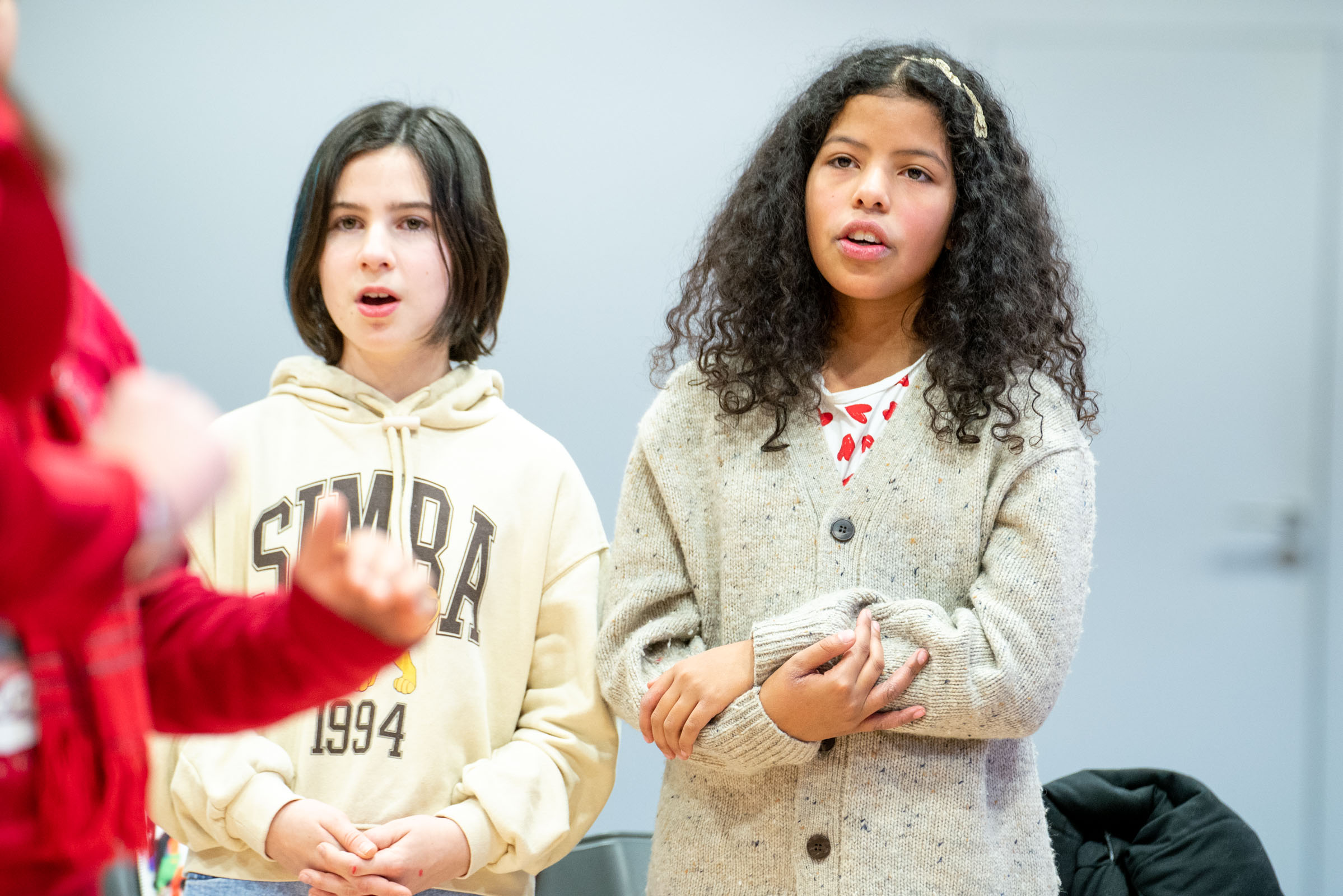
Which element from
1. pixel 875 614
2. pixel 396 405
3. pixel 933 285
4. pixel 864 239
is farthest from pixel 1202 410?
pixel 396 405

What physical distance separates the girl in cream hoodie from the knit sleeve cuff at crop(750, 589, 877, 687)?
0.87 ft

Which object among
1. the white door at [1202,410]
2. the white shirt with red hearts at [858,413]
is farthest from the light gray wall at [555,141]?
the white shirt with red hearts at [858,413]

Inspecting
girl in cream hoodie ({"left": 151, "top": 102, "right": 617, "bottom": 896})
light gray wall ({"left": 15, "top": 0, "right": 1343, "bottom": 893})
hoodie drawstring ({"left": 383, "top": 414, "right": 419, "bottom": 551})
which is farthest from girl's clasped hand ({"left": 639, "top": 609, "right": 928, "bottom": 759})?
light gray wall ({"left": 15, "top": 0, "right": 1343, "bottom": 893})

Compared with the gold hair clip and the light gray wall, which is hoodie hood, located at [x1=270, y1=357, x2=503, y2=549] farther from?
the light gray wall

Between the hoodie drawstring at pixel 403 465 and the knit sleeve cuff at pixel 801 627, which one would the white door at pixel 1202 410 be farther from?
the hoodie drawstring at pixel 403 465

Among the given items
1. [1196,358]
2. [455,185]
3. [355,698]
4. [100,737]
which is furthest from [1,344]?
[1196,358]

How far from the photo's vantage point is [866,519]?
125 cm

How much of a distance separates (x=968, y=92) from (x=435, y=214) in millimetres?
669

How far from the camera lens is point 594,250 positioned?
2.33 m

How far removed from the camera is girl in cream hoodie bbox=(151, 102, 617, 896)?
126cm

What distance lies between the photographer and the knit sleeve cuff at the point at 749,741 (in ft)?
3.83

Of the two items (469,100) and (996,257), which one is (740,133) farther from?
(996,257)

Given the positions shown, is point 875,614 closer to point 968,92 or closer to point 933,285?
point 933,285

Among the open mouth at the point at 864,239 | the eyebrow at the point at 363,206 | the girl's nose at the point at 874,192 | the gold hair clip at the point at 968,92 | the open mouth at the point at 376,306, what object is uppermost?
the gold hair clip at the point at 968,92
